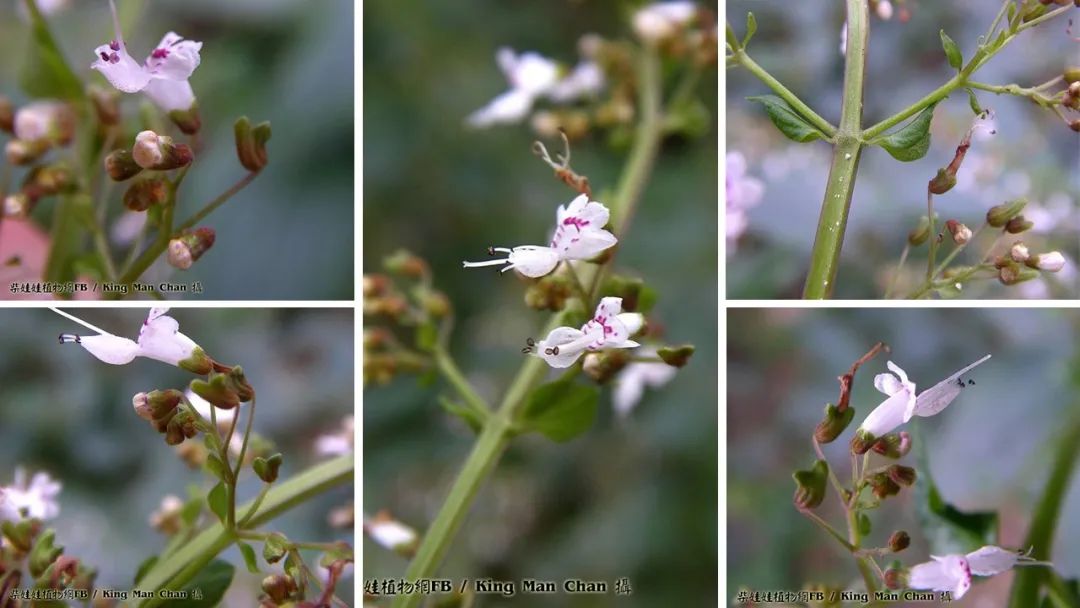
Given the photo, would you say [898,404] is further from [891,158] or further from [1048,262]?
[891,158]

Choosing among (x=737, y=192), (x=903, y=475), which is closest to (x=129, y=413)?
(x=737, y=192)

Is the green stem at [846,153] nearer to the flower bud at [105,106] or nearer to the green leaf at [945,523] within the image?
the green leaf at [945,523]

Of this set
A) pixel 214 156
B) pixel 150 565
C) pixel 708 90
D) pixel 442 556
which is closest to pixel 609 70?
pixel 708 90

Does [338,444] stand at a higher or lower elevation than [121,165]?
lower

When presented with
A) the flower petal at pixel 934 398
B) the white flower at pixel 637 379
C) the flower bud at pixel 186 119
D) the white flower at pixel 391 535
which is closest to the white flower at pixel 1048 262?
the flower petal at pixel 934 398

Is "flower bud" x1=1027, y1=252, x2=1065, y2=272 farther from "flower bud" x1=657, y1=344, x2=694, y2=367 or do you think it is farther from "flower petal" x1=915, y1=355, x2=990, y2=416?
"flower bud" x1=657, y1=344, x2=694, y2=367

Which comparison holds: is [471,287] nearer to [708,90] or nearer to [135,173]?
[708,90]
